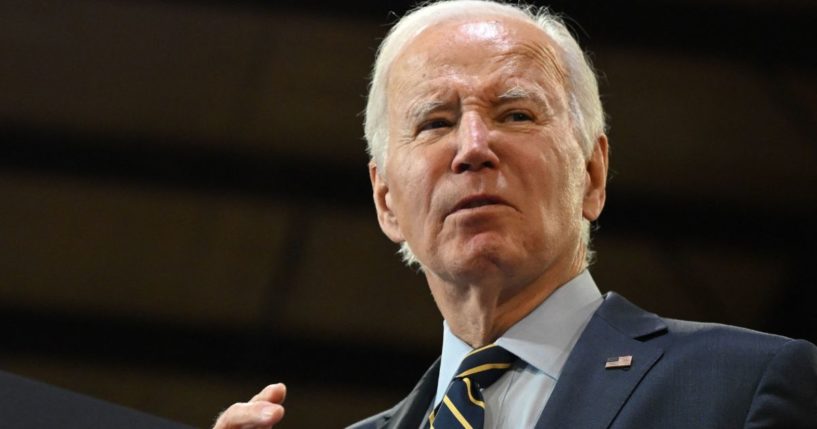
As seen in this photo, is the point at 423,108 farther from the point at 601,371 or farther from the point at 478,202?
the point at 601,371

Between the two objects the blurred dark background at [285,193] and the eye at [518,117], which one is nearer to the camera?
the eye at [518,117]

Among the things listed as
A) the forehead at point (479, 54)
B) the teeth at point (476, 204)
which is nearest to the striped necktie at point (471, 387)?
the teeth at point (476, 204)

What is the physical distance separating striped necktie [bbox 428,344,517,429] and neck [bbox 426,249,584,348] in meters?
0.06

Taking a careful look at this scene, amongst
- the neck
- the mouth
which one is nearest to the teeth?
the mouth

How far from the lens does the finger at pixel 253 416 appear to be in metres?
1.75

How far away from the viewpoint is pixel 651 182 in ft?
11.2

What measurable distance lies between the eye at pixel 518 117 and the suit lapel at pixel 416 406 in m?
0.47

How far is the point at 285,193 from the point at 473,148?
5.29ft

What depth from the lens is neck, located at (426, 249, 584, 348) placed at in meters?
2.03

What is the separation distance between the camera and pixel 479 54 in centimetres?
211

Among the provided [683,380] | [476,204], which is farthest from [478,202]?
[683,380]

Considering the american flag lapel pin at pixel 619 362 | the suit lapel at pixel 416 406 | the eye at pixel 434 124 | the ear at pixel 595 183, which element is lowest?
the american flag lapel pin at pixel 619 362

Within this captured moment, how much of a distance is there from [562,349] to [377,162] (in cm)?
56

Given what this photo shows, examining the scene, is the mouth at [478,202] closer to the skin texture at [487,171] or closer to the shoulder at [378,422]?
the skin texture at [487,171]
